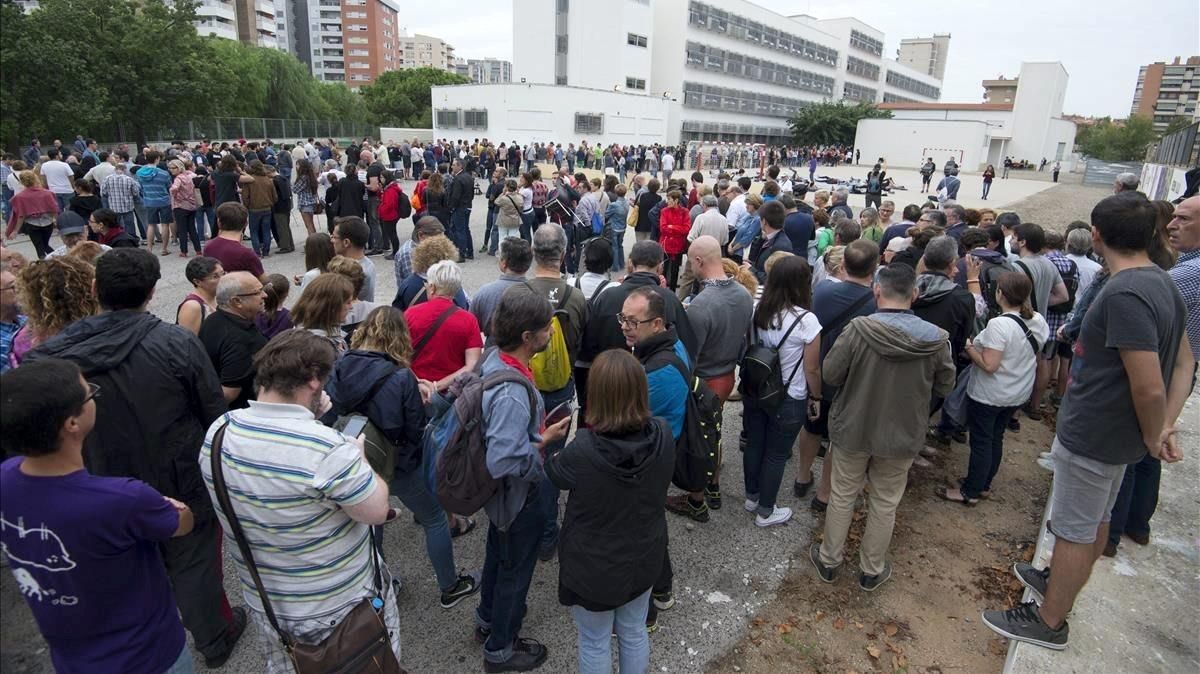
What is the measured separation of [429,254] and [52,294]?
2.12 m

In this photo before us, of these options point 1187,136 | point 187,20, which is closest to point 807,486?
point 1187,136

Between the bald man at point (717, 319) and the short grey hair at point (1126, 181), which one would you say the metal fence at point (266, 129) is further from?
the short grey hair at point (1126, 181)

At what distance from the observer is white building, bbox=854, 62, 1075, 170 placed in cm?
5694

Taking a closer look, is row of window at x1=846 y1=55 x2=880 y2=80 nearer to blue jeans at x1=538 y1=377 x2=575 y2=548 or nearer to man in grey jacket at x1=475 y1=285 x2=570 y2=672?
blue jeans at x1=538 y1=377 x2=575 y2=548

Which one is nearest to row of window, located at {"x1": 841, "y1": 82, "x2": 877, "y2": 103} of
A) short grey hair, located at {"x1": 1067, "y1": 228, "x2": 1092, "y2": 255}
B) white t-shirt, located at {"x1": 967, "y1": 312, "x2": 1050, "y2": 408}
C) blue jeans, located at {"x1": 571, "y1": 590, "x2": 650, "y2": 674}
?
short grey hair, located at {"x1": 1067, "y1": 228, "x2": 1092, "y2": 255}

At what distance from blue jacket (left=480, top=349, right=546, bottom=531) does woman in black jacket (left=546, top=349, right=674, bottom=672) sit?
132 millimetres

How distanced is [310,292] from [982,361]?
14.4ft

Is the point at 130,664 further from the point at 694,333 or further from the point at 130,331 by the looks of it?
the point at 694,333

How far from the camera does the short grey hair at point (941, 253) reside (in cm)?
431

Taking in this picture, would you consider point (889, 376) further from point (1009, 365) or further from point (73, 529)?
point (73, 529)

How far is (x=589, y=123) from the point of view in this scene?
4334 cm

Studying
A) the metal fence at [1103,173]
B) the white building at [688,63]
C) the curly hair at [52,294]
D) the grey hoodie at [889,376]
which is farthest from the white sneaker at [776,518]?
the metal fence at [1103,173]

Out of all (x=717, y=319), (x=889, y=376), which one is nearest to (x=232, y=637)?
(x=717, y=319)

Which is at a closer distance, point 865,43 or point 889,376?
point 889,376
